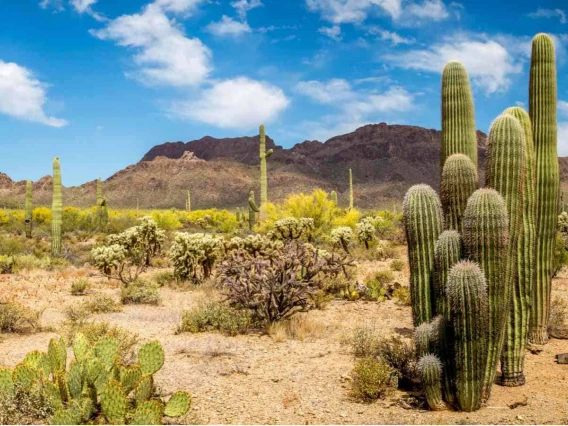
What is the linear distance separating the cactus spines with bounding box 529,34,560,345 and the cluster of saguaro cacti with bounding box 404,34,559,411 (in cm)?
140

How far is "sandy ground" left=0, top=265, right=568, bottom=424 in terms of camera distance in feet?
18.2

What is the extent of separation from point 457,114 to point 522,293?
A: 2.90 m

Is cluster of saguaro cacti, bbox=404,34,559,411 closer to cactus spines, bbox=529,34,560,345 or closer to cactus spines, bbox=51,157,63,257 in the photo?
cactus spines, bbox=529,34,560,345

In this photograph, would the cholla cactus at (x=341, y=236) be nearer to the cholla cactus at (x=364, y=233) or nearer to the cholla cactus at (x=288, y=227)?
the cholla cactus at (x=288, y=227)

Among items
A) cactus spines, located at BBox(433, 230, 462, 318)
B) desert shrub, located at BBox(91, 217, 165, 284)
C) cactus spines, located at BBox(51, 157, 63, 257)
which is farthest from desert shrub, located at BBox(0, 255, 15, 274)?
cactus spines, located at BBox(433, 230, 462, 318)

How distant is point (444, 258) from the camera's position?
5.80m

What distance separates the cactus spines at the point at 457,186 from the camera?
250 inches

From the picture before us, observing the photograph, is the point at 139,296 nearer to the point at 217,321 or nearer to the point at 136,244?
the point at 217,321

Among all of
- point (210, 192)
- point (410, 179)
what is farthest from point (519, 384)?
point (410, 179)

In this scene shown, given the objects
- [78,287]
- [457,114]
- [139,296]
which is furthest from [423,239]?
[78,287]

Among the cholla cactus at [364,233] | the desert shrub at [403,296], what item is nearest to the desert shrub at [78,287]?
the desert shrub at [403,296]

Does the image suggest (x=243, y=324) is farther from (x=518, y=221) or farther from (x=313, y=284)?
(x=518, y=221)

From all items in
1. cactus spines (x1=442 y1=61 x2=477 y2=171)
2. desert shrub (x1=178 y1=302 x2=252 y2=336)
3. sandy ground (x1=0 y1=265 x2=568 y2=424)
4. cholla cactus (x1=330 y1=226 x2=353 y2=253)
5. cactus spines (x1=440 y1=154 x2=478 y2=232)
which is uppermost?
cactus spines (x1=442 y1=61 x2=477 y2=171)

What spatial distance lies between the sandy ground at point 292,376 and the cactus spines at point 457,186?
6.73 ft
